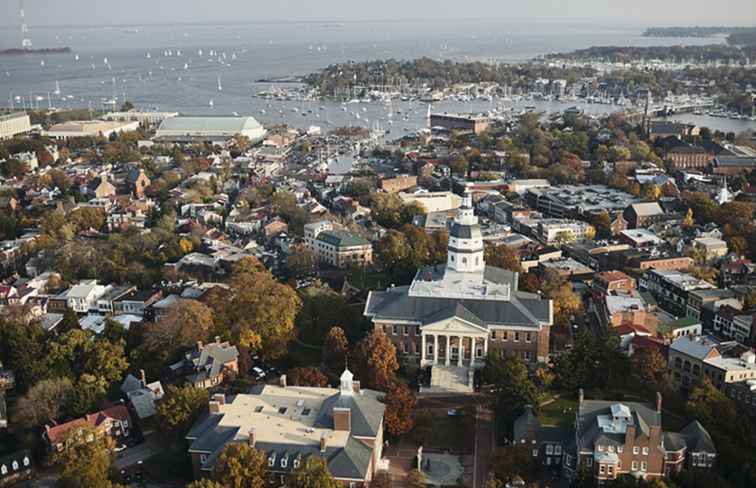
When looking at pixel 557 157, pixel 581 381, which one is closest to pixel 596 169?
pixel 557 157

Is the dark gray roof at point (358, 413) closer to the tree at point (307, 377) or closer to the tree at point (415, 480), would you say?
the tree at point (415, 480)

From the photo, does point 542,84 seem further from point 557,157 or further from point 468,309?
point 468,309

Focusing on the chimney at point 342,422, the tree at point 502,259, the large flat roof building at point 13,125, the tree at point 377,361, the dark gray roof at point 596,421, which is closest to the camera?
the dark gray roof at point 596,421

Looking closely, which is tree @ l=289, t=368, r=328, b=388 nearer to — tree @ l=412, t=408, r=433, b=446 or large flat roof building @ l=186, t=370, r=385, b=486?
large flat roof building @ l=186, t=370, r=385, b=486

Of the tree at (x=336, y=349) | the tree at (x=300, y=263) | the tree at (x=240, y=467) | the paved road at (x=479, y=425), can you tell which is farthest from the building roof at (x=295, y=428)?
the tree at (x=300, y=263)

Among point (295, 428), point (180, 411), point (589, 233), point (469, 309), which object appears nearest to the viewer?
point (295, 428)

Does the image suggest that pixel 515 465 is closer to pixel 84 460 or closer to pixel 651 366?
pixel 651 366

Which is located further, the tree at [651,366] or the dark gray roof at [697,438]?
the tree at [651,366]

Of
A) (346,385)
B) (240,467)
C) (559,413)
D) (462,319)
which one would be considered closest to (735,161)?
(462,319)
